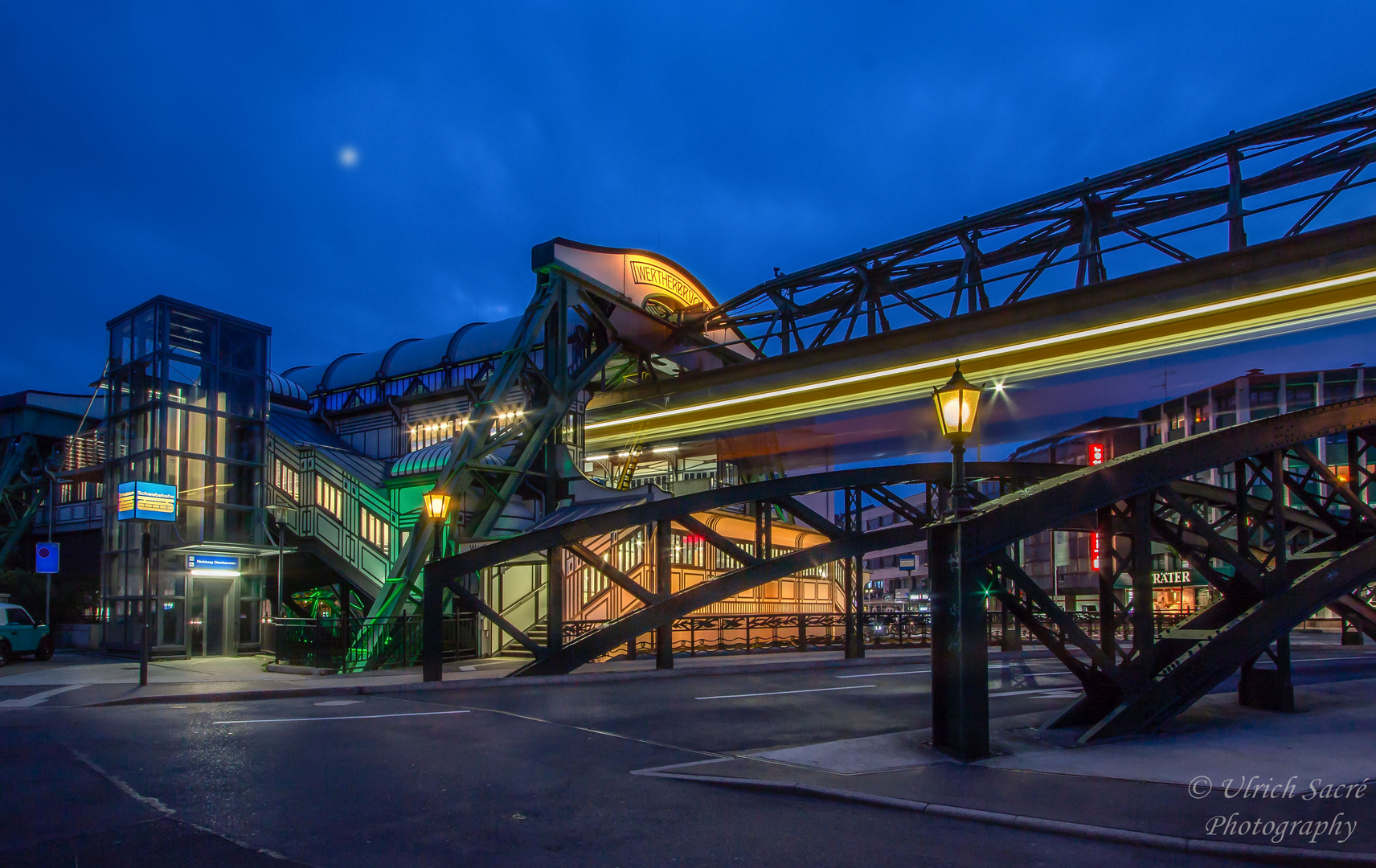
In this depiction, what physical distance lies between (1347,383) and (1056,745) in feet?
252

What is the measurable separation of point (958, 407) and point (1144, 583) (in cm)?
271

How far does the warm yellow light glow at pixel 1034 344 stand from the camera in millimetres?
17938

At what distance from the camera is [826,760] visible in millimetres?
8852

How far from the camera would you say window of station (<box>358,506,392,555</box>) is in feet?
82.6

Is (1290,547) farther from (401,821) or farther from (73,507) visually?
(73,507)

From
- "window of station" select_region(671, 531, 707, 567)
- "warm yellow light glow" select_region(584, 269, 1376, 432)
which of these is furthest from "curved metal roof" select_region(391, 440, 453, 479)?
"window of station" select_region(671, 531, 707, 567)

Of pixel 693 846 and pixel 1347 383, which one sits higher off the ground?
pixel 1347 383

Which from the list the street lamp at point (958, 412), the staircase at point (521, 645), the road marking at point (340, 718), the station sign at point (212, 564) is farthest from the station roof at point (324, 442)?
the street lamp at point (958, 412)

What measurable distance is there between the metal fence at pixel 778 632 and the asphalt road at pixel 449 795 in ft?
35.7

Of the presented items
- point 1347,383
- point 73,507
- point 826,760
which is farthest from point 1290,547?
point 1347,383

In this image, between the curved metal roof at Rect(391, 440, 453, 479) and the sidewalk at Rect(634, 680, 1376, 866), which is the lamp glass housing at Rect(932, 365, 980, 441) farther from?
the curved metal roof at Rect(391, 440, 453, 479)

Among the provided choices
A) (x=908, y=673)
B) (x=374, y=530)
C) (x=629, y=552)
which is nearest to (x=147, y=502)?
(x=374, y=530)

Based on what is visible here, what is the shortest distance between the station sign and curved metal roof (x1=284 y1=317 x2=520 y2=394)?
12.2 m

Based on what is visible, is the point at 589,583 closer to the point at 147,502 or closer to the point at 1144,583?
the point at 147,502
